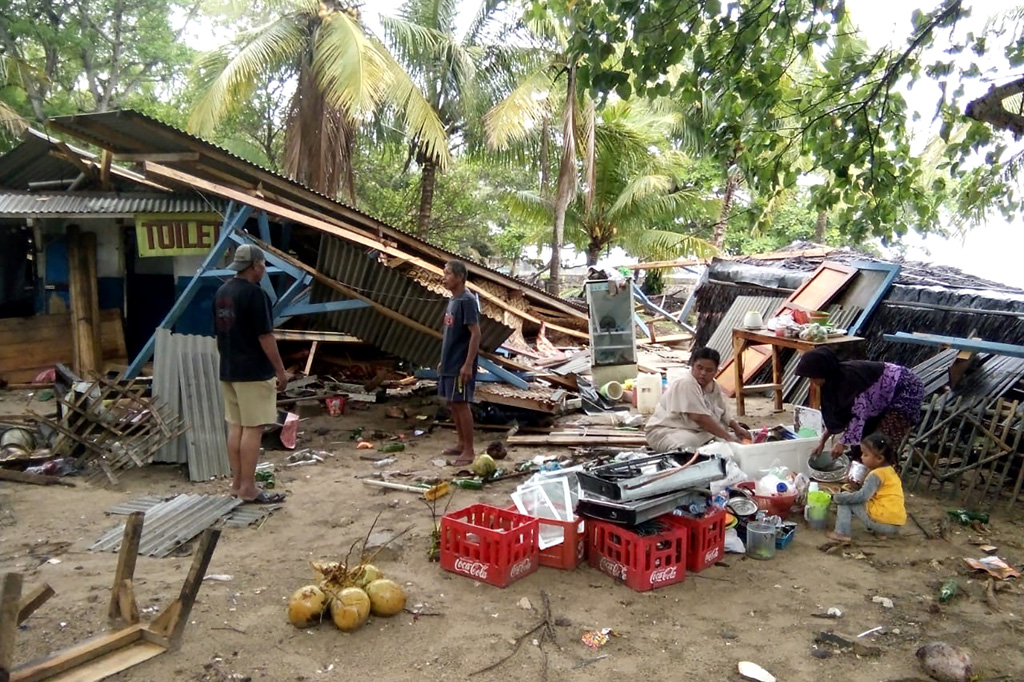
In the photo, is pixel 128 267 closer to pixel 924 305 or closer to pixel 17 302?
pixel 17 302

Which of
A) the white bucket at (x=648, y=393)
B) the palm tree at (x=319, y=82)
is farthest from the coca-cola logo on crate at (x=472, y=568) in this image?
the palm tree at (x=319, y=82)

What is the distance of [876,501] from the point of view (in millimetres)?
5141

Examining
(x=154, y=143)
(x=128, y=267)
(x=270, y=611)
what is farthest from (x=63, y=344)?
(x=270, y=611)

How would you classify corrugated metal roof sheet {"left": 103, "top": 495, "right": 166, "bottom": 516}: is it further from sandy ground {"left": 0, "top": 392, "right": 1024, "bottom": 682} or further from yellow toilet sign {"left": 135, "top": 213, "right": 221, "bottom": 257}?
yellow toilet sign {"left": 135, "top": 213, "right": 221, "bottom": 257}

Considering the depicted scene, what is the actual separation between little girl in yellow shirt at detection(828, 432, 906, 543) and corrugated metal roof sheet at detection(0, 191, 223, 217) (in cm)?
746

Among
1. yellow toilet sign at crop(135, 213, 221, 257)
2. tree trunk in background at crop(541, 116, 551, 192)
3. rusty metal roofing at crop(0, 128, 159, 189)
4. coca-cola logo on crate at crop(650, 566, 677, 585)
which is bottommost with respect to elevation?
coca-cola logo on crate at crop(650, 566, 677, 585)

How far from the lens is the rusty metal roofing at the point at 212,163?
26.6ft

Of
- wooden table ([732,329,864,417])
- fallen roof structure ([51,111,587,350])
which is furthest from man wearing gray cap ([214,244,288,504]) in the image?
wooden table ([732,329,864,417])

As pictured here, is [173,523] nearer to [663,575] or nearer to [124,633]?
[124,633]

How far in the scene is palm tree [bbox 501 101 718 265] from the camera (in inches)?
744

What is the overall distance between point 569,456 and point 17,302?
892 centimetres

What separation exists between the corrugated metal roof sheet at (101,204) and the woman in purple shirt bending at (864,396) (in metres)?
6.98

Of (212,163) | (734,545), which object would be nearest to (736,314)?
(734,545)

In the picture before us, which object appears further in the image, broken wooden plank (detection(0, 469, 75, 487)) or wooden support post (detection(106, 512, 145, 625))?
broken wooden plank (detection(0, 469, 75, 487))
